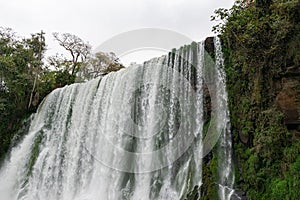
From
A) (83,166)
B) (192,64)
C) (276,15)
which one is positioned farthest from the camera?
(83,166)

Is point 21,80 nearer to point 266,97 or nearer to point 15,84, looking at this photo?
point 15,84

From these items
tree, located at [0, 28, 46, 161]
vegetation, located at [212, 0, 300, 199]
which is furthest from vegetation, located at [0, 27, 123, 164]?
vegetation, located at [212, 0, 300, 199]

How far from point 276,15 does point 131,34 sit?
7.75 metres

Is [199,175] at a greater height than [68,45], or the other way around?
[68,45]

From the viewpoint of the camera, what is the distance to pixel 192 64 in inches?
398

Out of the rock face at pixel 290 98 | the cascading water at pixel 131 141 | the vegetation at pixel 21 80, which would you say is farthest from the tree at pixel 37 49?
the rock face at pixel 290 98

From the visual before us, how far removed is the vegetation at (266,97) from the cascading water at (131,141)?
2.11 ft

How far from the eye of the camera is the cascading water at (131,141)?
347 inches

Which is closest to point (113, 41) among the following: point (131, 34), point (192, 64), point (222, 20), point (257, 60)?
point (131, 34)

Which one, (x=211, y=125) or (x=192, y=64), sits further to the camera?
(x=192, y=64)

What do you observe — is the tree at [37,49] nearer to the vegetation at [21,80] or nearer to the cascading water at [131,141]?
the vegetation at [21,80]

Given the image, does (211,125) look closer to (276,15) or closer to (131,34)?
(276,15)

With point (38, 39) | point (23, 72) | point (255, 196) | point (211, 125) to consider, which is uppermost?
point (38, 39)

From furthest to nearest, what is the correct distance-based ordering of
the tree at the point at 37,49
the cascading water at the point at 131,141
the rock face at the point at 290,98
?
the tree at the point at 37,49, the cascading water at the point at 131,141, the rock face at the point at 290,98
